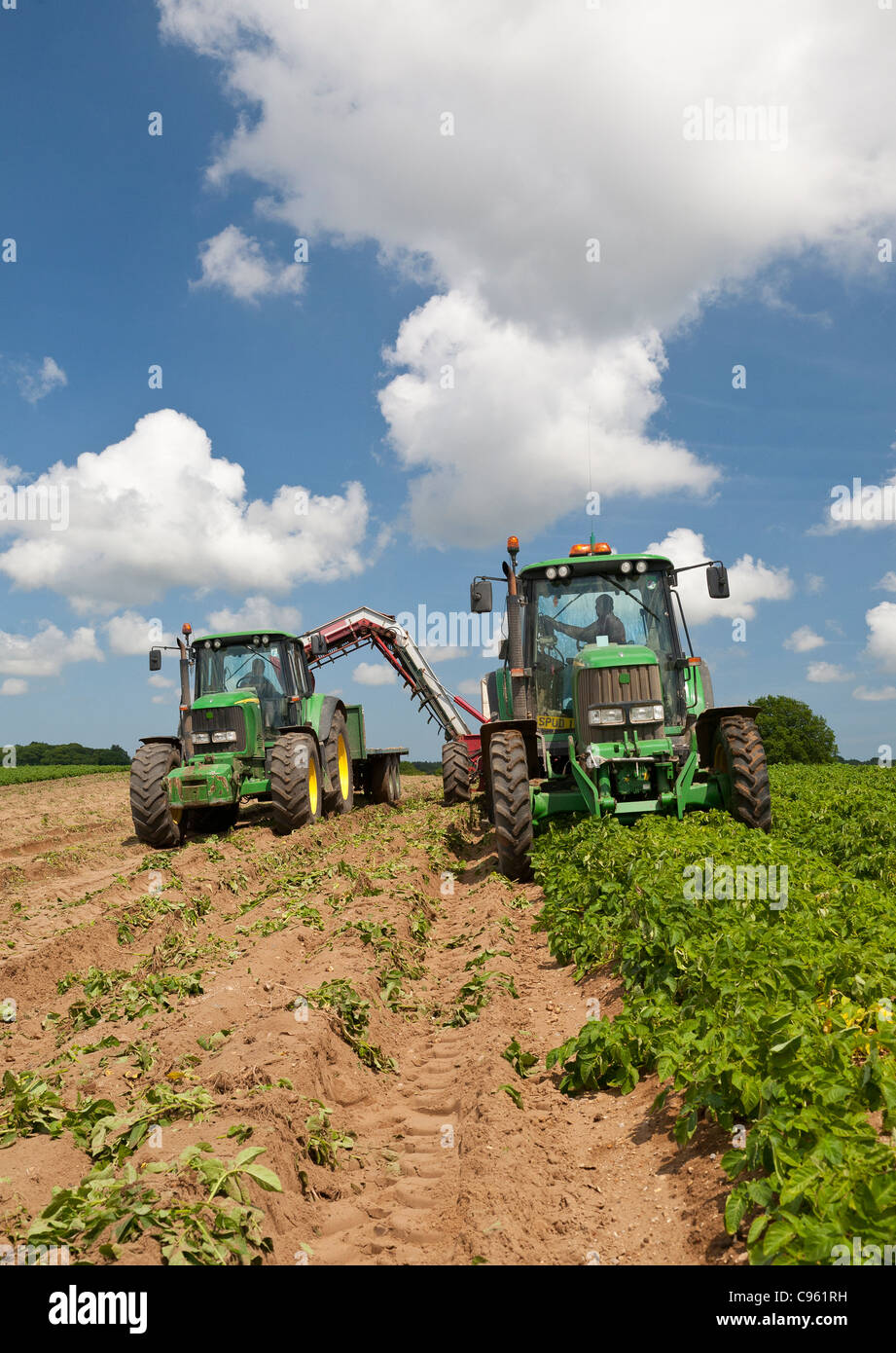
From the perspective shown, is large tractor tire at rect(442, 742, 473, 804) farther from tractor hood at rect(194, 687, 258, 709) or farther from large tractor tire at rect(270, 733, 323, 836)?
tractor hood at rect(194, 687, 258, 709)

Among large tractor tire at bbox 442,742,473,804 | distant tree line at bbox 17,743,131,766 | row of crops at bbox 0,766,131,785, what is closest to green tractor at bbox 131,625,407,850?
large tractor tire at bbox 442,742,473,804

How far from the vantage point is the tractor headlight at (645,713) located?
331 inches

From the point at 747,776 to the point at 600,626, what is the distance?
218 centimetres

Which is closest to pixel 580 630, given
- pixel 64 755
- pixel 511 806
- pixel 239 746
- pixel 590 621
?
pixel 590 621

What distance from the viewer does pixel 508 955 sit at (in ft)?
20.8

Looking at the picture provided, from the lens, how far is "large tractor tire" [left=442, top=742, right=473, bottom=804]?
52.7ft

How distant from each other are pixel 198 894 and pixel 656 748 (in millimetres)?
4863

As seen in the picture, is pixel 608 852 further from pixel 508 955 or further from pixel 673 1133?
pixel 673 1133

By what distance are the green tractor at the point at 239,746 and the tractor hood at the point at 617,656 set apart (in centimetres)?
516

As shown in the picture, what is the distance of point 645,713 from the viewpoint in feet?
27.7

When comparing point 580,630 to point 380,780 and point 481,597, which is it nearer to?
point 481,597

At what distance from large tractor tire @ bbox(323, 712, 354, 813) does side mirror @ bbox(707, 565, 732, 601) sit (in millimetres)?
7297

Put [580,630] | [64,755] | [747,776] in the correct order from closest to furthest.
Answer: [747,776] → [580,630] → [64,755]
